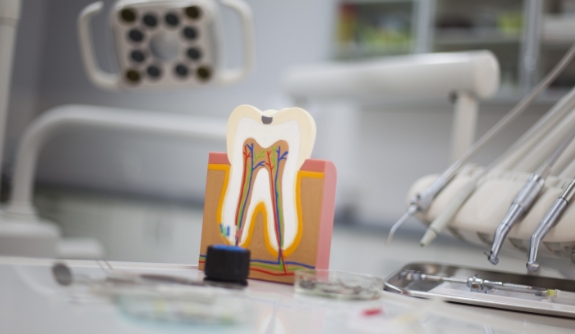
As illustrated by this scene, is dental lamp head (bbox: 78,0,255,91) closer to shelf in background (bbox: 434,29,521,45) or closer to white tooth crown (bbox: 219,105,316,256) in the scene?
white tooth crown (bbox: 219,105,316,256)

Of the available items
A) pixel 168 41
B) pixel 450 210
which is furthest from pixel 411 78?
pixel 450 210

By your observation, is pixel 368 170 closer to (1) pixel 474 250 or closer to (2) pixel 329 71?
(1) pixel 474 250

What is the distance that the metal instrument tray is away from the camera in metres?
0.41

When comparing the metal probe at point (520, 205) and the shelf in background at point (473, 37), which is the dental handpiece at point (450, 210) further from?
the shelf in background at point (473, 37)

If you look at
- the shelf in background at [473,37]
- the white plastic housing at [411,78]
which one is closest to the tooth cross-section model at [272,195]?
the white plastic housing at [411,78]

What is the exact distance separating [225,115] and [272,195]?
3209mm

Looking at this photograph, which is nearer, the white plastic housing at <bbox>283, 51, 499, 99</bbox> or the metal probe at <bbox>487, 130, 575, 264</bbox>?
the metal probe at <bbox>487, 130, 575, 264</bbox>

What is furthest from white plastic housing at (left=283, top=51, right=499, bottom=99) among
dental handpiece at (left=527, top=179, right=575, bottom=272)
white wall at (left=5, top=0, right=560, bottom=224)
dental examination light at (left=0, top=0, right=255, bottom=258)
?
white wall at (left=5, top=0, right=560, bottom=224)

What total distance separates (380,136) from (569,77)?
3.40ft

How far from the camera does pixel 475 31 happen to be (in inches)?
108

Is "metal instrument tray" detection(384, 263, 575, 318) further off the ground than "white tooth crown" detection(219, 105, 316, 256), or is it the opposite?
"white tooth crown" detection(219, 105, 316, 256)

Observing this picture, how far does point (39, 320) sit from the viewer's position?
0.28m

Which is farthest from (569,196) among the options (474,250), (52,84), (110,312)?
(52,84)

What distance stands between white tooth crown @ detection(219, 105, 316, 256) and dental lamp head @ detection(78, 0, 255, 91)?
58 centimetres
